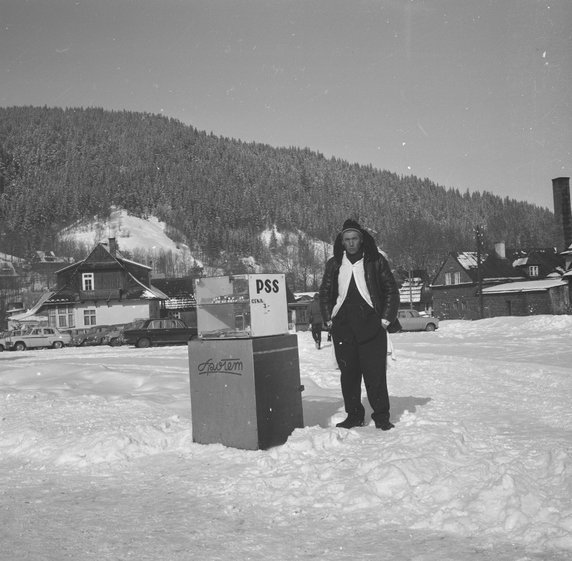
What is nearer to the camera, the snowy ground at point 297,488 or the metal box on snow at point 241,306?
the snowy ground at point 297,488

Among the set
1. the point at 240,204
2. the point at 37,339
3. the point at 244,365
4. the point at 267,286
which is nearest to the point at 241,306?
the point at 267,286

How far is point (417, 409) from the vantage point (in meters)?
7.07

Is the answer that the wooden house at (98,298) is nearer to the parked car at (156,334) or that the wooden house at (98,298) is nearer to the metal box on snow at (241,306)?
the parked car at (156,334)

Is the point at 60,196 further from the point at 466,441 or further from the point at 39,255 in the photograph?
the point at 466,441

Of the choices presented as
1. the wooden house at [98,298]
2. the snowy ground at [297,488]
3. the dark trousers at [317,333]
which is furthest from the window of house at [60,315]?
the snowy ground at [297,488]

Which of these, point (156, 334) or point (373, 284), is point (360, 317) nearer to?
point (373, 284)

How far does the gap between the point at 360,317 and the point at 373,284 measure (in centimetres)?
36

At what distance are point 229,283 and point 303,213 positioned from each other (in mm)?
184446

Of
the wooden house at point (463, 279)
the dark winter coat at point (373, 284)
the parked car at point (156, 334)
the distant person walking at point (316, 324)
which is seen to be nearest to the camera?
the dark winter coat at point (373, 284)

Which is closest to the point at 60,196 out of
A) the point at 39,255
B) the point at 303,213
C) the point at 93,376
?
the point at 39,255

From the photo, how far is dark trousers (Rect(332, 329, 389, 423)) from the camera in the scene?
19.6 feet

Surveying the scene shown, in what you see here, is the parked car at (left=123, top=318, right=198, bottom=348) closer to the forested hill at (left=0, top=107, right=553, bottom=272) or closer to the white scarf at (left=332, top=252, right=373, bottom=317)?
the white scarf at (left=332, top=252, right=373, bottom=317)

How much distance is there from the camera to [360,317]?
19.8ft

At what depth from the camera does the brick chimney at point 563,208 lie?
70.4 m
